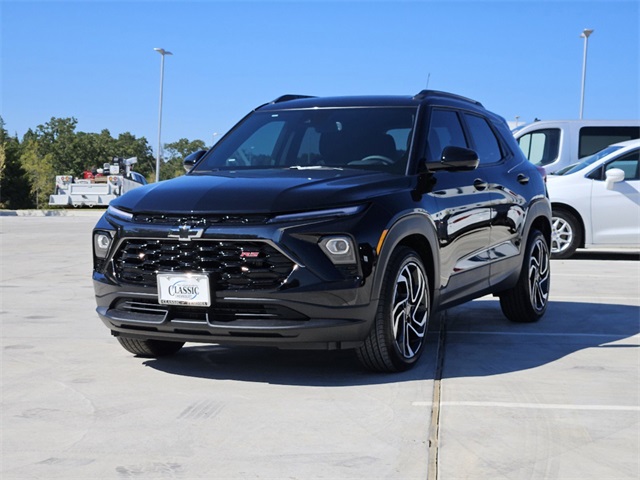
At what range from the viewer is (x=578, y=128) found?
52.6 ft

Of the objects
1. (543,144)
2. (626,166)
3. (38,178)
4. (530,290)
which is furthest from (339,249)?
(38,178)

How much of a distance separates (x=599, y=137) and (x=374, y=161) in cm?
1094

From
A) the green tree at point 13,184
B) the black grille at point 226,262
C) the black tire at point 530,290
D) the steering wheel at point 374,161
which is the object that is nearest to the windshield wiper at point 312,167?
the steering wheel at point 374,161

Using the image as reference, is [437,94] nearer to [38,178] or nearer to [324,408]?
[324,408]

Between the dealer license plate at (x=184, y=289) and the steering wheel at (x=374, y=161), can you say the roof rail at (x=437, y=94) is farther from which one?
the dealer license plate at (x=184, y=289)

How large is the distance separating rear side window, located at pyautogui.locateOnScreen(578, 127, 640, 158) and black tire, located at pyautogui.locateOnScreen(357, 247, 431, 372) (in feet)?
35.6

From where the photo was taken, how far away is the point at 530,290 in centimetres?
773

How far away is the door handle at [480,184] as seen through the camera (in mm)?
6695

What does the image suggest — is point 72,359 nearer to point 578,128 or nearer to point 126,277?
point 126,277

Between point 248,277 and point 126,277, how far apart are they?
0.79m

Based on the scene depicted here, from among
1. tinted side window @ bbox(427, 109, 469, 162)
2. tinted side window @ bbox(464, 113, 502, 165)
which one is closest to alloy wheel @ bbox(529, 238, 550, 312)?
tinted side window @ bbox(464, 113, 502, 165)

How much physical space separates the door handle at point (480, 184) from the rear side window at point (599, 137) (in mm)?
9673

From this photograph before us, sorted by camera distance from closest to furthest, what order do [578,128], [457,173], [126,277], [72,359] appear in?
[126,277]
[72,359]
[457,173]
[578,128]

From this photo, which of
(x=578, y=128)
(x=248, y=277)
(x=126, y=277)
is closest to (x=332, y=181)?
(x=248, y=277)
